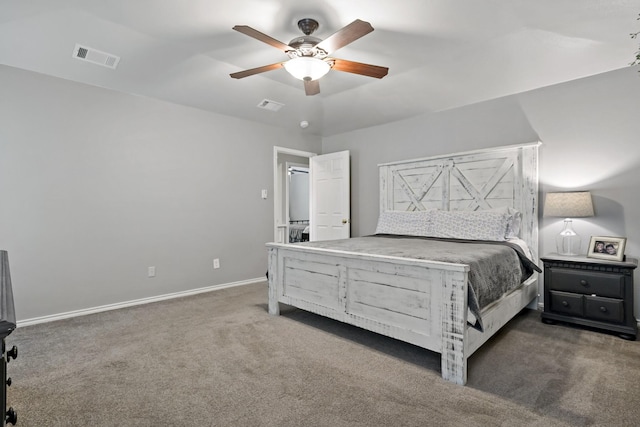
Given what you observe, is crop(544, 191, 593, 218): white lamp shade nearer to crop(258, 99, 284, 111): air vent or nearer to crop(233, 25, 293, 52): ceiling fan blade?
crop(233, 25, 293, 52): ceiling fan blade

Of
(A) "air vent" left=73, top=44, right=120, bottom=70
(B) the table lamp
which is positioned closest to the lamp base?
(B) the table lamp

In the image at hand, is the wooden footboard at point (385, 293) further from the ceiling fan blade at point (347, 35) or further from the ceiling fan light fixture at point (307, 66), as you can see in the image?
the ceiling fan blade at point (347, 35)

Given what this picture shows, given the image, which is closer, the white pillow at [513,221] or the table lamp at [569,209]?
the table lamp at [569,209]

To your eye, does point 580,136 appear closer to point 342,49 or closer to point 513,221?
point 513,221

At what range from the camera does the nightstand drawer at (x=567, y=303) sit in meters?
2.90

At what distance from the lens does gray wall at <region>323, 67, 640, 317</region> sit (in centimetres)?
306

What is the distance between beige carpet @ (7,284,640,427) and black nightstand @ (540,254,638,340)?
12cm

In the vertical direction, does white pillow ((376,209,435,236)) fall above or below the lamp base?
above

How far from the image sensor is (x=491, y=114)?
3.91 meters

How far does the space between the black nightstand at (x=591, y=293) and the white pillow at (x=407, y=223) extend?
1.26 metres

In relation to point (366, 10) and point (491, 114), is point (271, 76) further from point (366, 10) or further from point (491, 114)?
point (491, 114)

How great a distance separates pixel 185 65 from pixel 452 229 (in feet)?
11.1

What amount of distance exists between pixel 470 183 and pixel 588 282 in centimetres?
158

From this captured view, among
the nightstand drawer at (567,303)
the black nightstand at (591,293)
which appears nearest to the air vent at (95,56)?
the black nightstand at (591,293)
